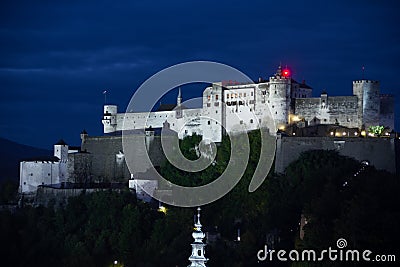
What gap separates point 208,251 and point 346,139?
10820 mm

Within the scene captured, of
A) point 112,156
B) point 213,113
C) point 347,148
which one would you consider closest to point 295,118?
point 213,113

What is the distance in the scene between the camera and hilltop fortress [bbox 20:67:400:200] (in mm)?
62031

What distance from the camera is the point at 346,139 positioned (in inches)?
2410

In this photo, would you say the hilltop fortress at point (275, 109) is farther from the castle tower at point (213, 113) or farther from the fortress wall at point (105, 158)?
the fortress wall at point (105, 158)

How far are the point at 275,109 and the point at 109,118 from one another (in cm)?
1488

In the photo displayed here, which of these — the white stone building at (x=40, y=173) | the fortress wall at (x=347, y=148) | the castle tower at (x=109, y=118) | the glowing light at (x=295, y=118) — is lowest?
the white stone building at (x=40, y=173)

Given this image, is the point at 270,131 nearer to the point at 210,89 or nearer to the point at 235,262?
the point at 210,89

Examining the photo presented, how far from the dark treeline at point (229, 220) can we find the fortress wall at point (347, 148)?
76 cm

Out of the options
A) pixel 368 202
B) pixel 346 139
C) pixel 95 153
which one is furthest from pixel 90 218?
pixel 368 202

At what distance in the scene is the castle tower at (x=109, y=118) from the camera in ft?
252
